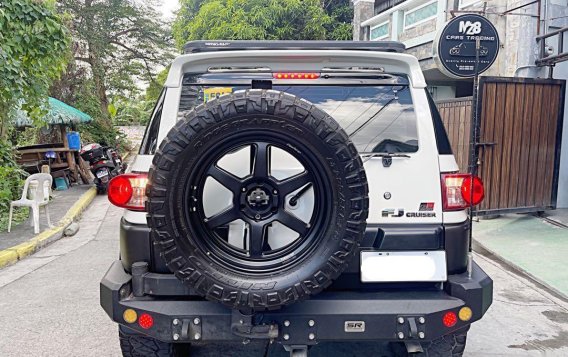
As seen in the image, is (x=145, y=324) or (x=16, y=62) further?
(x=16, y=62)

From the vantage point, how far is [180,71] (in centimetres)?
257

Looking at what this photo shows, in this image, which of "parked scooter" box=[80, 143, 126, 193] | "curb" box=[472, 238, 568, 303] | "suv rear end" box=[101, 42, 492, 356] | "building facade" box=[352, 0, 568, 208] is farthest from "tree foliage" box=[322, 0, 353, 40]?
"suv rear end" box=[101, 42, 492, 356]

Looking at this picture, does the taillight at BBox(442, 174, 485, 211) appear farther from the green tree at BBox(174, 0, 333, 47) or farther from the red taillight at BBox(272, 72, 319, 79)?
the green tree at BBox(174, 0, 333, 47)

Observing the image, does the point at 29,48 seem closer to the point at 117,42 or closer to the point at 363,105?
the point at 363,105

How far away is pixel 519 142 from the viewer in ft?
24.6

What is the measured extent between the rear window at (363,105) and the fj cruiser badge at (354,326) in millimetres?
884

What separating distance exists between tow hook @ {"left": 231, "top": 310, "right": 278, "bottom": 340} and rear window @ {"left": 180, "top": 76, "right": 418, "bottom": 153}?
41.2 inches

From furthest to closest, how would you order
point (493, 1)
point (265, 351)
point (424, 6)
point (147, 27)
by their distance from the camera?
point (147, 27), point (424, 6), point (493, 1), point (265, 351)

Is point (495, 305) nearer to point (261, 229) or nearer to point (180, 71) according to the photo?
point (261, 229)

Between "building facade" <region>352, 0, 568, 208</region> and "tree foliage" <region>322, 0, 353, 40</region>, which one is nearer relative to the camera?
"building facade" <region>352, 0, 568, 208</region>

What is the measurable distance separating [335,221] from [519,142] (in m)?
6.40

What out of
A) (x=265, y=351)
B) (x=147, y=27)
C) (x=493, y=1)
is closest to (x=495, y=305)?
(x=265, y=351)

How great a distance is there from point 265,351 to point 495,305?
2.31m

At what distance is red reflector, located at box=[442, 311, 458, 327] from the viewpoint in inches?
90.1
